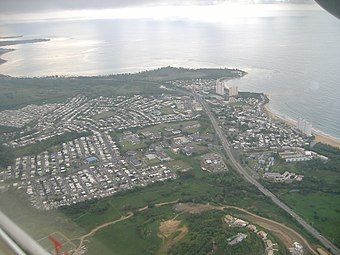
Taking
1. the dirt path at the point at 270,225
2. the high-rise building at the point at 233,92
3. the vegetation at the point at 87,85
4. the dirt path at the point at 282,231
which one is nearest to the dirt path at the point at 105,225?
the dirt path at the point at 270,225

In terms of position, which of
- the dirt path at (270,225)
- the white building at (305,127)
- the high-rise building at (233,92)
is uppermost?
the dirt path at (270,225)

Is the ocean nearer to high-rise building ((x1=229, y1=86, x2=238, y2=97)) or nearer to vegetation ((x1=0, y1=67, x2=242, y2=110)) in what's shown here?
high-rise building ((x1=229, y1=86, x2=238, y2=97))

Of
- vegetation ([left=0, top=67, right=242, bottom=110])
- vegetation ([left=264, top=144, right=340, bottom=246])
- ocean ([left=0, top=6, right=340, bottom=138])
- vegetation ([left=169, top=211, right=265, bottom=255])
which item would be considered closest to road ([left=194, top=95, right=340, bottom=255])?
Answer: vegetation ([left=264, top=144, right=340, bottom=246])

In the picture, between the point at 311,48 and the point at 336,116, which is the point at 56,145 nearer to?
the point at 336,116

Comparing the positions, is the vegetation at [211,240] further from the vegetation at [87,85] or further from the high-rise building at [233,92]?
the vegetation at [87,85]

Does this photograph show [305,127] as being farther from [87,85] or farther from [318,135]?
[87,85]

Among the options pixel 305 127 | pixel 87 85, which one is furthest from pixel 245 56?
pixel 305 127

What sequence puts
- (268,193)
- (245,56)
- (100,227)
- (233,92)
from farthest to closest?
(245,56), (233,92), (268,193), (100,227)

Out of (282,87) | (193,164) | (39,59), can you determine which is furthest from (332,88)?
(39,59)
